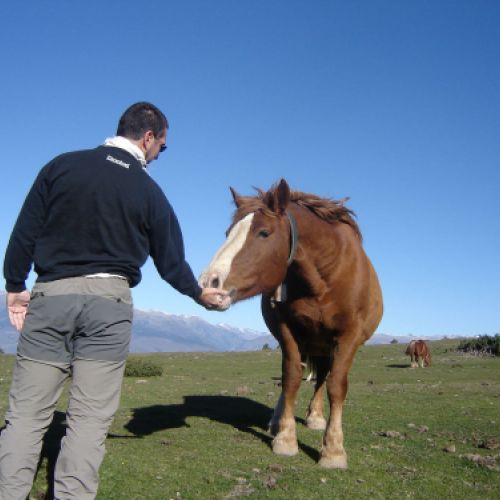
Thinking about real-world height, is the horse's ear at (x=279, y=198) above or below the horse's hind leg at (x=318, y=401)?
above

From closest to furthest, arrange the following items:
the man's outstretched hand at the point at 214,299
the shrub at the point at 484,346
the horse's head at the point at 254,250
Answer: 1. the man's outstretched hand at the point at 214,299
2. the horse's head at the point at 254,250
3. the shrub at the point at 484,346

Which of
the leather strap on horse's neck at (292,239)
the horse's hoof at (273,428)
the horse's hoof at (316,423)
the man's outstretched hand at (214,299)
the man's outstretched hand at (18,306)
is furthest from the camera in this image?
the horse's hoof at (316,423)

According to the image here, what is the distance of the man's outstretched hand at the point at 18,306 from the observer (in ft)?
13.1

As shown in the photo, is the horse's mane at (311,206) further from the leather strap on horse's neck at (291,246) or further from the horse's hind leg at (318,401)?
the horse's hind leg at (318,401)

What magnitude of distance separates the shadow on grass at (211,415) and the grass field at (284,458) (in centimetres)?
2

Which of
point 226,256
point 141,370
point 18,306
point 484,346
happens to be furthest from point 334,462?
point 484,346

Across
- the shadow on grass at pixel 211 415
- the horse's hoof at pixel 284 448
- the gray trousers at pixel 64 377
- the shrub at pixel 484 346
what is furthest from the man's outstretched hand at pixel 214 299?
the shrub at pixel 484 346

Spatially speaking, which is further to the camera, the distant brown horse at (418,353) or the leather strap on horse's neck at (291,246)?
the distant brown horse at (418,353)

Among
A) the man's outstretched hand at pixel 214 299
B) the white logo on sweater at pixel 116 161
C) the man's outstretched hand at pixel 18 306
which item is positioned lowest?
the man's outstretched hand at pixel 18 306

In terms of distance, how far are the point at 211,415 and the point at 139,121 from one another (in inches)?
262

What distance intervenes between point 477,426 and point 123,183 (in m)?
7.58

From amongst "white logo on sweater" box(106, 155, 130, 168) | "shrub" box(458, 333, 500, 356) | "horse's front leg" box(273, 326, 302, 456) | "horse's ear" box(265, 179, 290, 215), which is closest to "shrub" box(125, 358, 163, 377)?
"horse's front leg" box(273, 326, 302, 456)

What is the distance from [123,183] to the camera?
396 cm

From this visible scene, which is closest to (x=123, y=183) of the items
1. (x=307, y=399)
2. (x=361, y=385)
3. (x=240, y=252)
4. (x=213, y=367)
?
(x=240, y=252)
